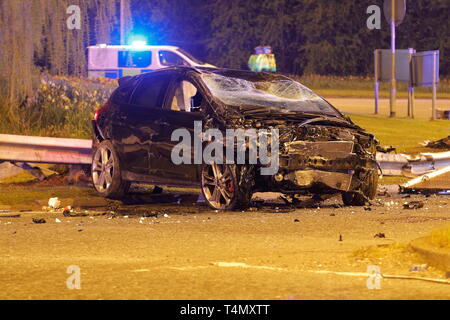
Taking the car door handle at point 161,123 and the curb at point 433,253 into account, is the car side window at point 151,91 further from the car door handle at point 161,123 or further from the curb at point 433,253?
the curb at point 433,253

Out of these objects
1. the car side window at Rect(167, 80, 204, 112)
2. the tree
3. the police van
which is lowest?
the police van

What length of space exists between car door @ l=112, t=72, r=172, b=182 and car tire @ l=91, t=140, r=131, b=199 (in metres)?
0.15

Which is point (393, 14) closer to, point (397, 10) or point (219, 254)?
point (397, 10)

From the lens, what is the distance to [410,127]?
26625 millimetres

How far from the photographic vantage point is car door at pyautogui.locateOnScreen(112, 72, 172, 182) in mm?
14672

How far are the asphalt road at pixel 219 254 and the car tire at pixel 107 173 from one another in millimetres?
1266

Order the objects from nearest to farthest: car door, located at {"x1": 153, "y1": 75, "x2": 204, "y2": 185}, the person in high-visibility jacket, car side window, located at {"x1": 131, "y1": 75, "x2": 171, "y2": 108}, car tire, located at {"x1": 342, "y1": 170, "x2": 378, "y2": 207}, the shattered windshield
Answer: car door, located at {"x1": 153, "y1": 75, "x2": 204, "y2": 185} → the shattered windshield → car tire, located at {"x1": 342, "y1": 170, "x2": 378, "y2": 207} → car side window, located at {"x1": 131, "y1": 75, "x2": 171, "y2": 108} → the person in high-visibility jacket

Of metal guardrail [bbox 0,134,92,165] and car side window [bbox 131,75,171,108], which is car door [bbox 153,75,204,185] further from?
metal guardrail [bbox 0,134,92,165]

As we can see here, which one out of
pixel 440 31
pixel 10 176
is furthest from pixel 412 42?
pixel 10 176

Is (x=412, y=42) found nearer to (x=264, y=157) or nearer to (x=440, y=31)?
(x=440, y=31)

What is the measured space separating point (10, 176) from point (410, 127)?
1144 cm

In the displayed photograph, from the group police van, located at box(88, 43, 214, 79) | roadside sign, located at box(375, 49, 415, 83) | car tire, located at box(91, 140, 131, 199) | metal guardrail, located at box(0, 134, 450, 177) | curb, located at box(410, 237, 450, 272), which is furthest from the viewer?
police van, located at box(88, 43, 214, 79)

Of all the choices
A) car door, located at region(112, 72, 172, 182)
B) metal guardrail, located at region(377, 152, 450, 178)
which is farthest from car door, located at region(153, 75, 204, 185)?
metal guardrail, located at region(377, 152, 450, 178)

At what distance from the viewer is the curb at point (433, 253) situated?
29.5ft
